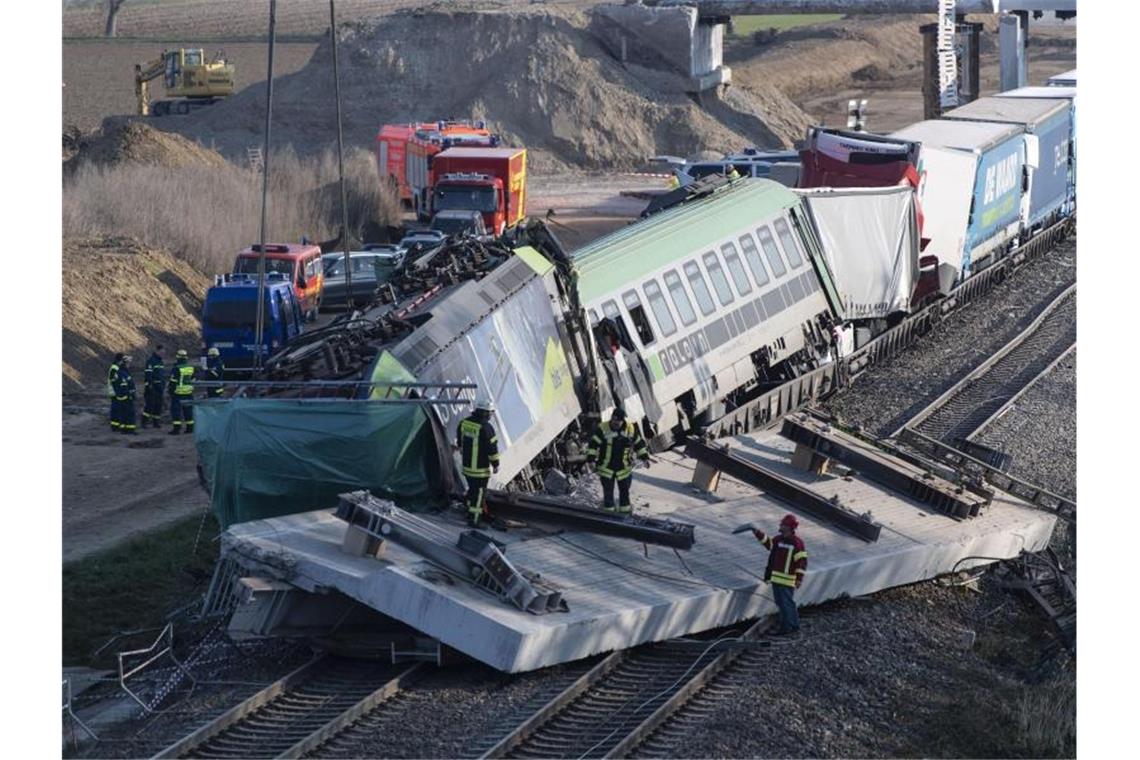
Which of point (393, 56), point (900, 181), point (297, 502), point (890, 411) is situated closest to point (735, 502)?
point (297, 502)

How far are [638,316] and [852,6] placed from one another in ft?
126

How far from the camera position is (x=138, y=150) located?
154ft

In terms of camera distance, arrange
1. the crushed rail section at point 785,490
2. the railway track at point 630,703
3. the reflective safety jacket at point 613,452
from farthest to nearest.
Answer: the crushed rail section at point 785,490 < the reflective safety jacket at point 613,452 < the railway track at point 630,703

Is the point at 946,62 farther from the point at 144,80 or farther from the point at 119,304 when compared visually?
the point at 119,304

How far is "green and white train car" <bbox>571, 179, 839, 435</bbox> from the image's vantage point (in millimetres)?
23516

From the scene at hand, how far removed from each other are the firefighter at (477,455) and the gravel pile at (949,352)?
9.94 metres

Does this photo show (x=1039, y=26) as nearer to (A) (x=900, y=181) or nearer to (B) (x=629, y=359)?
(A) (x=900, y=181)

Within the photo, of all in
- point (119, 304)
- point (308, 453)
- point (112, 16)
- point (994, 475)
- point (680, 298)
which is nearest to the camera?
point (308, 453)

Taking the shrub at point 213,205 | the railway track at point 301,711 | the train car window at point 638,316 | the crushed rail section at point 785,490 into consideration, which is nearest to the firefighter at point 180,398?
the train car window at point 638,316

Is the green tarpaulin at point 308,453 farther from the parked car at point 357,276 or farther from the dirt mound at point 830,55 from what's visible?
the dirt mound at point 830,55

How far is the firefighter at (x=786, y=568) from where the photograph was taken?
17531 mm

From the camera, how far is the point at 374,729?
51.0ft

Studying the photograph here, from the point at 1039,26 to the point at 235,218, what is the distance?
2626 inches

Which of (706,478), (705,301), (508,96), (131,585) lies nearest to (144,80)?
(508,96)
